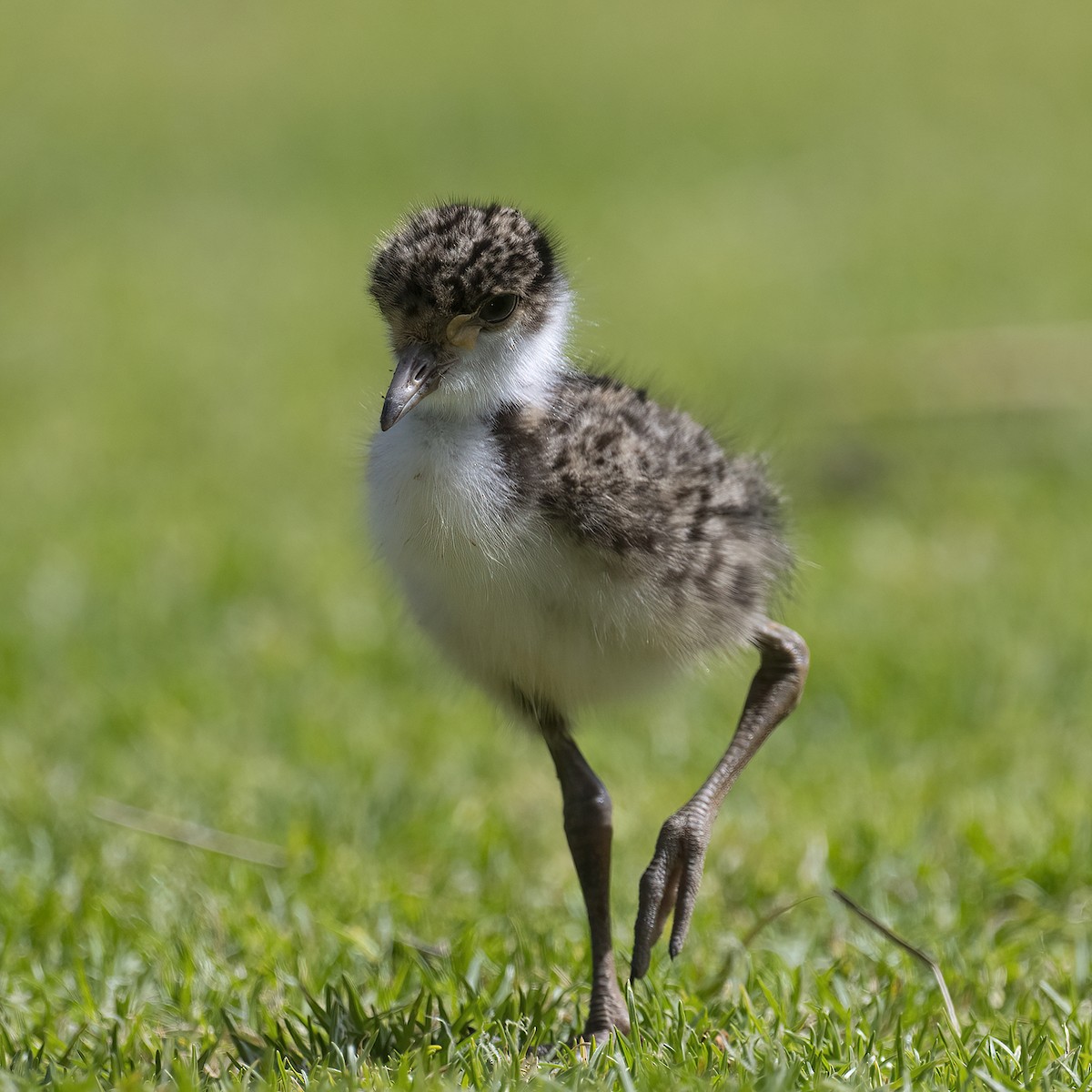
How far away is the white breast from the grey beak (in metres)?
0.10

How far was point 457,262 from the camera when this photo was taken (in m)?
3.00

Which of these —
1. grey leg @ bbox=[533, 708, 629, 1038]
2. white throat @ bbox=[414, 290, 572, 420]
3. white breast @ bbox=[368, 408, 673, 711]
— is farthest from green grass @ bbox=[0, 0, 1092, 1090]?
white throat @ bbox=[414, 290, 572, 420]

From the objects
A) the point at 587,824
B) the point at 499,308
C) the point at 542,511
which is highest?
the point at 499,308

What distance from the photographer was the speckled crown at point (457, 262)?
9.88 feet

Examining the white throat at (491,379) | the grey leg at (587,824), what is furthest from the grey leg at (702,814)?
the white throat at (491,379)

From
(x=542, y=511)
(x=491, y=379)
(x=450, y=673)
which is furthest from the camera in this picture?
(x=450, y=673)

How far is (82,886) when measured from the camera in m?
4.25

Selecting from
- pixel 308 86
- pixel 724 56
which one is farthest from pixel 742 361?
pixel 724 56

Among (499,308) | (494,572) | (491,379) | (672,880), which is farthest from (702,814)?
(499,308)

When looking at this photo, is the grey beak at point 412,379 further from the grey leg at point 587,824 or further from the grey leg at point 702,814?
the grey leg at point 702,814

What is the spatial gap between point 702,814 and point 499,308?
3.65ft

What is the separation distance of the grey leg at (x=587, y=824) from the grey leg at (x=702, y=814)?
16 centimetres

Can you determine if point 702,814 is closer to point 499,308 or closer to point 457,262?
point 499,308

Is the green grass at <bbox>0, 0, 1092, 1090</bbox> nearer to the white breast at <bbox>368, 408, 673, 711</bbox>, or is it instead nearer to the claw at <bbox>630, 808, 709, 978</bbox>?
the claw at <bbox>630, 808, 709, 978</bbox>
